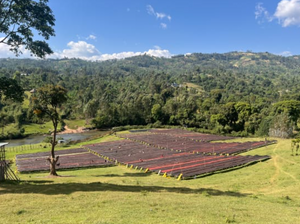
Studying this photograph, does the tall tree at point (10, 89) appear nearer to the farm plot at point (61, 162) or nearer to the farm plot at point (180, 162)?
the farm plot at point (61, 162)

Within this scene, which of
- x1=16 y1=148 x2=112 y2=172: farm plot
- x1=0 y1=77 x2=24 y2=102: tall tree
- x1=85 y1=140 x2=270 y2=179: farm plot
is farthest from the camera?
x1=16 y1=148 x2=112 y2=172: farm plot

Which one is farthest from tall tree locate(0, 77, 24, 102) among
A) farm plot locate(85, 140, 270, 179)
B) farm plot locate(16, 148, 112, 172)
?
farm plot locate(85, 140, 270, 179)

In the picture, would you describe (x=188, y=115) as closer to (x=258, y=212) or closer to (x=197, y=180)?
(x=197, y=180)

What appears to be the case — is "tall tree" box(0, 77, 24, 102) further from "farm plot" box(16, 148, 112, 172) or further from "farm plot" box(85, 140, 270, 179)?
"farm plot" box(85, 140, 270, 179)

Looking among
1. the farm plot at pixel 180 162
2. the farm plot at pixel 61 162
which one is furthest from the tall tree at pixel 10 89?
the farm plot at pixel 180 162

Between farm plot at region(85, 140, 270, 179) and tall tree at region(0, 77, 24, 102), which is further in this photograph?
farm plot at region(85, 140, 270, 179)

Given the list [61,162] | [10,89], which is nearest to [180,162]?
[61,162]

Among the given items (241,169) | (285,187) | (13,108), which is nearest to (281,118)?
(241,169)

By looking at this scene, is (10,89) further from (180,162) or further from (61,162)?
(180,162)

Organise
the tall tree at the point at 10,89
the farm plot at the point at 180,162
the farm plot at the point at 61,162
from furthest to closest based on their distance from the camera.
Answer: the farm plot at the point at 61,162
the farm plot at the point at 180,162
the tall tree at the point at 10,89

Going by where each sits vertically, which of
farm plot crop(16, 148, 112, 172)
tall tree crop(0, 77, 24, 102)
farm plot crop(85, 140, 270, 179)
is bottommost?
farm plot crop(16, 148, 112, 172)

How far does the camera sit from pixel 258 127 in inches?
3346

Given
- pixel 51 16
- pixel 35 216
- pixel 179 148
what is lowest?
pixel 179 148

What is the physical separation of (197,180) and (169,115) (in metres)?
80.7
